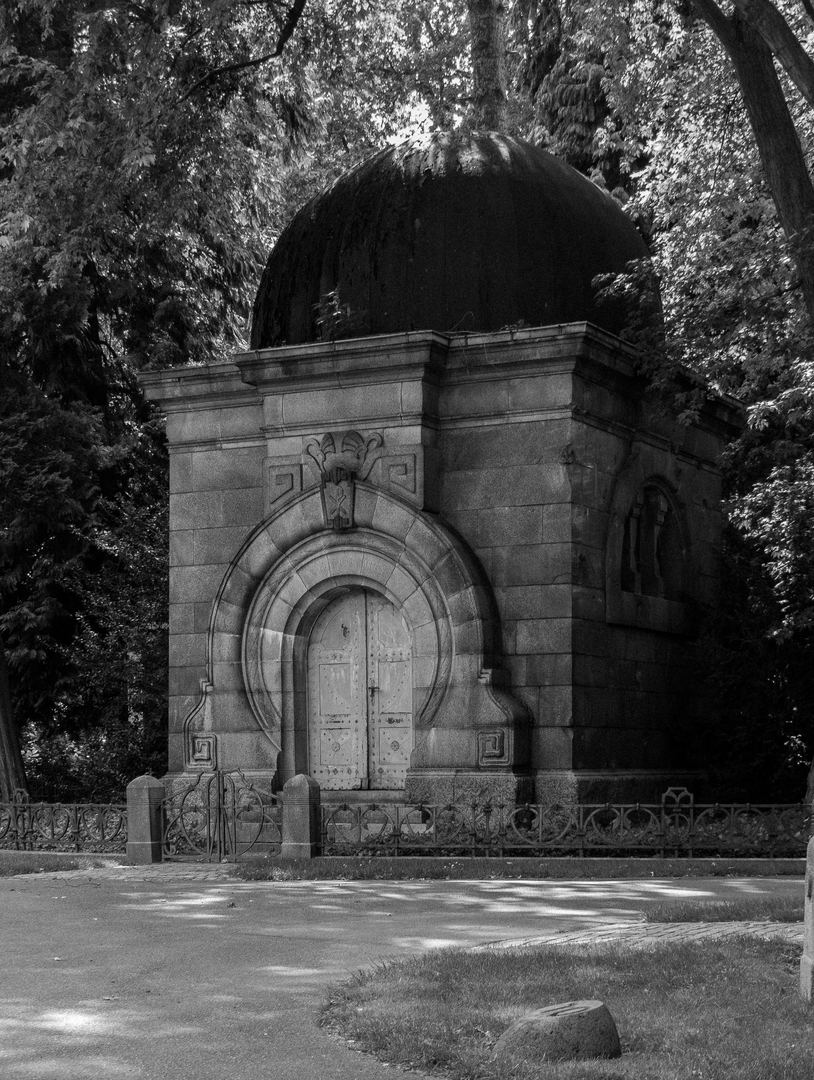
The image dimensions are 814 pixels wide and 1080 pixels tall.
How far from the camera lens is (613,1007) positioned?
7.96m

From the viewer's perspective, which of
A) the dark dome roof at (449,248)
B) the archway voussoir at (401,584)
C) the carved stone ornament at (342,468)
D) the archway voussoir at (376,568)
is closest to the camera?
the archway voussoir at (401,584)

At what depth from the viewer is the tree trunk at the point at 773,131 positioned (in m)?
15.2

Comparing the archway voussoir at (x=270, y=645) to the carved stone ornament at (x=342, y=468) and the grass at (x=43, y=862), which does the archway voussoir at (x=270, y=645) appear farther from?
the grass at (x=43, y=862)

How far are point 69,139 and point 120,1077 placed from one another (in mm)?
13496

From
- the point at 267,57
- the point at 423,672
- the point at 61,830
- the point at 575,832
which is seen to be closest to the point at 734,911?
the point at 575,832

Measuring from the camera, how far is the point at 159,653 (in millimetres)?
23844

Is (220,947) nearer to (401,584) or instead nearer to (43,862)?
(43,862)

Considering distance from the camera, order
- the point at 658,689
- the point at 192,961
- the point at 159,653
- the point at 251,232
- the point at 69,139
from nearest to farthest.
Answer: the point at 192,961 → the point at 69,139 → the point at 658,689 → the point at 159,653 → the point at 251,232

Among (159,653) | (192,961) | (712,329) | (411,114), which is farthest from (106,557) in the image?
(192,961)

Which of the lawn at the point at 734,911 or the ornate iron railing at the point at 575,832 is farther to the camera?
the ornate iron railing at the point at 575,832

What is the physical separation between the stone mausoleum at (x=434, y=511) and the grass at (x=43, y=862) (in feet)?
8.01

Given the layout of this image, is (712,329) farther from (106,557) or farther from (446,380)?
(106,557)

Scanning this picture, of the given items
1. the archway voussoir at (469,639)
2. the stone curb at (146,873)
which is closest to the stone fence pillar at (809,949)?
the stone curb at (146,873)

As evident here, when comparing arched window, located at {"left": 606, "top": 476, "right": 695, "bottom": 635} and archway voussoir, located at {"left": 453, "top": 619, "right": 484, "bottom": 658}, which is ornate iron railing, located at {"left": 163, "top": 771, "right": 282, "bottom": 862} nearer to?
archway voussoir, located at {"left": 453, "top": 619, "right": 484, "bottom": 658}
